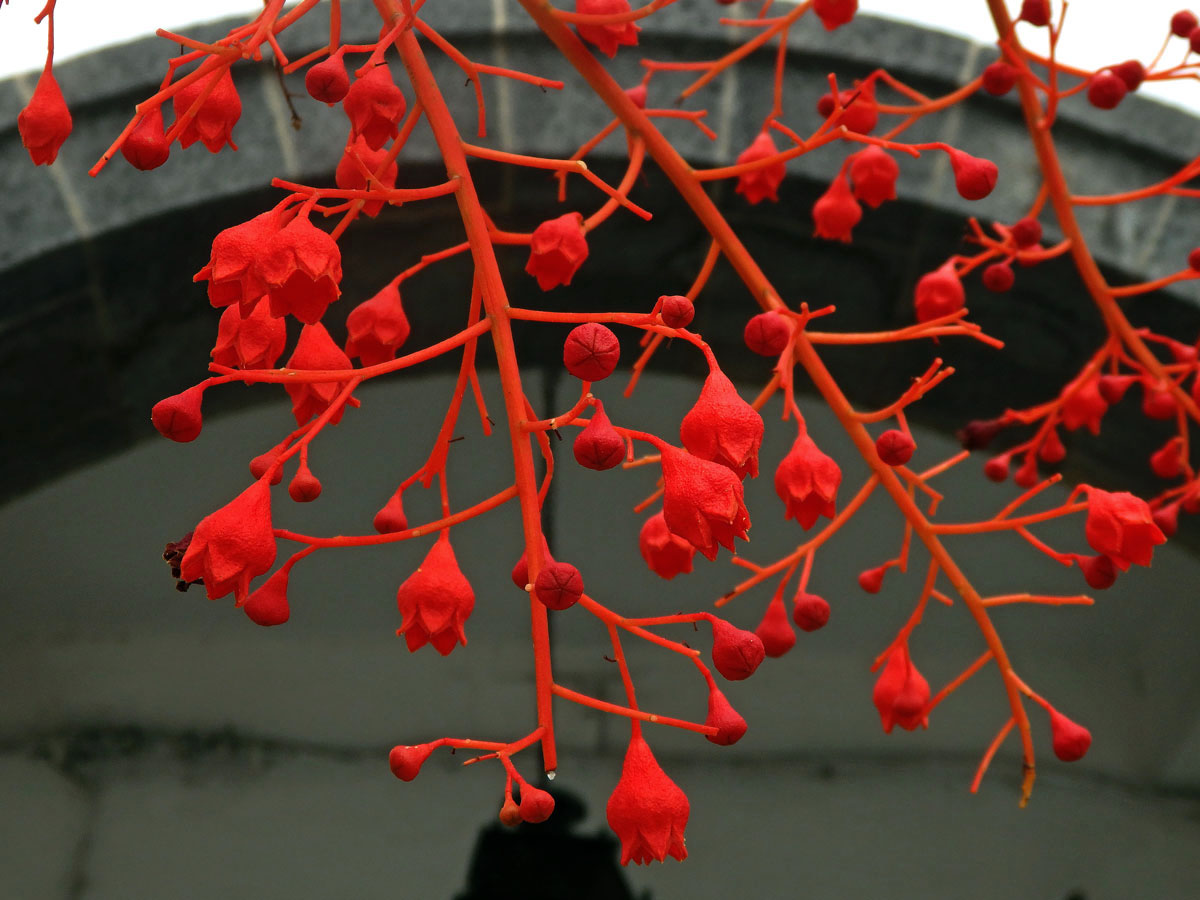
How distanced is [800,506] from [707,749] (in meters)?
0.86

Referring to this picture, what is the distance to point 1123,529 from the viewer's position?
0.48 m

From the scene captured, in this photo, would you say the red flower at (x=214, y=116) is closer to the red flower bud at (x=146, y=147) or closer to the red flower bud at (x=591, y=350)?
the red flower bud at (x=146, y=147)

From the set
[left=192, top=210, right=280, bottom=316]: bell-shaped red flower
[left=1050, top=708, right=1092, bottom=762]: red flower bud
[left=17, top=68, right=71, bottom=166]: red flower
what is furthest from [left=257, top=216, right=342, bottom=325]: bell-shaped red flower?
[left=1050, top=708, right=1092, bottom=762]: red flower bud

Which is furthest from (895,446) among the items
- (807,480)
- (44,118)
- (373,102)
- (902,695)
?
(44,118)

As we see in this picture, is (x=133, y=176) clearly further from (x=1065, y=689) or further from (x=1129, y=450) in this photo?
(x=1065, y=689)

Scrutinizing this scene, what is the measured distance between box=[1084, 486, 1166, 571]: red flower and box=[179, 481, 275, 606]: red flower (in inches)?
12.9

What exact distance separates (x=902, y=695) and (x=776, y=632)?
0.07 m

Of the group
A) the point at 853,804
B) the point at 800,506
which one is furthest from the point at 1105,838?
the point at 800,506

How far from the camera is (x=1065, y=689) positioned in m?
1.30

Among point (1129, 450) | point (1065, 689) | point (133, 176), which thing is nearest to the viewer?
point (133, 176)

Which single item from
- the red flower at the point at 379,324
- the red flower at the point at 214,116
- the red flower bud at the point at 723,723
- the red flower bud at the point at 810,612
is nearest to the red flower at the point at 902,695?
the red flower bud at the point at 810,612

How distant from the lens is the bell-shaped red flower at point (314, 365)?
1.42ft

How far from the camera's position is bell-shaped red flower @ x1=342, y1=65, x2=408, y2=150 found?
40cm

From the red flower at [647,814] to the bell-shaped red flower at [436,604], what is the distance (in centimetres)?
8
